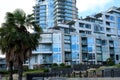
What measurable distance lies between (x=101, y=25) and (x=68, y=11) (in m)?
48.5

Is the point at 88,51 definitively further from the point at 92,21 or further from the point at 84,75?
the point at 84,75

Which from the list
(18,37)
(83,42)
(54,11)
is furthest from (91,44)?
(18,37)

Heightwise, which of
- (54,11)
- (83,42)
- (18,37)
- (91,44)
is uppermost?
(54,11)

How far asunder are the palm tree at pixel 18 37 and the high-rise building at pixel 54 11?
427 ft

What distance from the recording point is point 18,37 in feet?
124

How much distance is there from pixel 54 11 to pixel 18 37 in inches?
5707

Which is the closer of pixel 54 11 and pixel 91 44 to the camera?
pixel 91 44

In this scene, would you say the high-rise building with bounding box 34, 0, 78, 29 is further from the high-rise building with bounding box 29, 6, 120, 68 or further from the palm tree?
the palm tree

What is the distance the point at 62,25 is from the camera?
12169cm

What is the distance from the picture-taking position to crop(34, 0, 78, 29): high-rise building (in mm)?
173587

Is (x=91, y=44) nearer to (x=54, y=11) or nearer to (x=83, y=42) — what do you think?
(x=83, y=42)

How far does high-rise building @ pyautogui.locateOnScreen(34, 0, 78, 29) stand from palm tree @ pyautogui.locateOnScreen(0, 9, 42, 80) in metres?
130

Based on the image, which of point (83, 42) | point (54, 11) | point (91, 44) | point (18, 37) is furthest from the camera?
point (54, 11)

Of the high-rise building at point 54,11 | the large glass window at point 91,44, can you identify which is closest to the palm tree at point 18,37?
the large glass window at point 91,44
